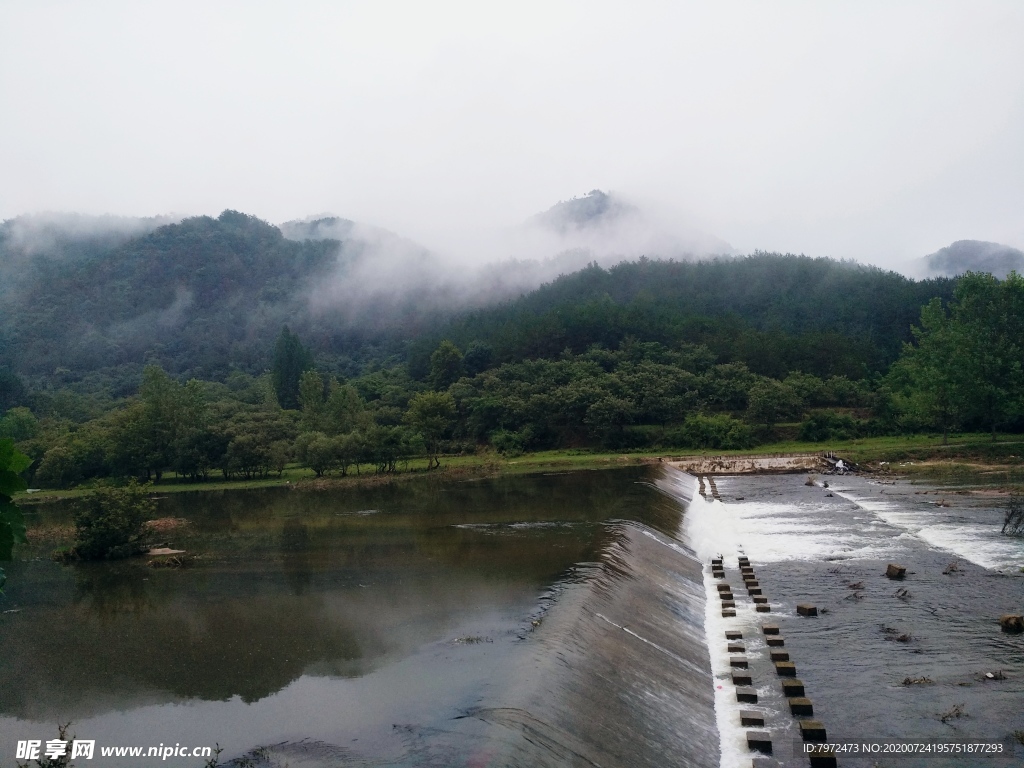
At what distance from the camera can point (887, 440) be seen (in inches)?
2341

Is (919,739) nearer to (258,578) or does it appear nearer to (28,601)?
(258,578)

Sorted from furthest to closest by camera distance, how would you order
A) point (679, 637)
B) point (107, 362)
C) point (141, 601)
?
point (107, 362)
point (141, 601)
point (679, 637)

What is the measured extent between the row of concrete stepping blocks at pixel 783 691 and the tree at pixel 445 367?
7083 centimetres

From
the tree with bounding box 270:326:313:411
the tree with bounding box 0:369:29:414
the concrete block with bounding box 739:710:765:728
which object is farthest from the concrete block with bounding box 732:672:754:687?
the tree with bounding box 0:369:29:414

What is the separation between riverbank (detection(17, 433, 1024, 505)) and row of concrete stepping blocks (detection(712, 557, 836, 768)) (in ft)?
103

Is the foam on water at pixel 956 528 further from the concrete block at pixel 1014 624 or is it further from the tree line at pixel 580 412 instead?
the tree line at pixel 580 412

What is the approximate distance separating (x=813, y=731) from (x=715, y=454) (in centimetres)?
4942

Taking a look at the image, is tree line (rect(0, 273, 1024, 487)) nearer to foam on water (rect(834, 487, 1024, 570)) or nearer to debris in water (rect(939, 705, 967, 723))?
foam on water (rect(834, 487, 1024, 570))

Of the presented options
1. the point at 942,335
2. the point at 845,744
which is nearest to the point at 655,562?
the point at 845,744

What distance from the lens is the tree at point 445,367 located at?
87.1 meters

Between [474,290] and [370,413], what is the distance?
429 feet

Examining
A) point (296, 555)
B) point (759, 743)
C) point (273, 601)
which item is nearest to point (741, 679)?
point (759, 743)

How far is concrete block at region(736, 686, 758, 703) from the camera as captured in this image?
1209 centimetres

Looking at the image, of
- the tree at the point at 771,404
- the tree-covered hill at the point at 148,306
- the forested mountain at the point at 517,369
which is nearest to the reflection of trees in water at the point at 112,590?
the forested mountain at the point at 517,369
